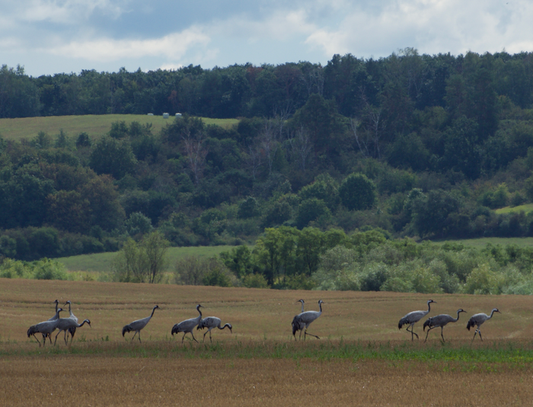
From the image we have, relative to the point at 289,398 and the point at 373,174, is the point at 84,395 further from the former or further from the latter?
the point at 373,174

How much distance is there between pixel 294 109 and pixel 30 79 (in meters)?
64.9

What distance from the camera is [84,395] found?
54.4 feet

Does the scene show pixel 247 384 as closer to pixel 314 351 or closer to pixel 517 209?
pixel 314 351

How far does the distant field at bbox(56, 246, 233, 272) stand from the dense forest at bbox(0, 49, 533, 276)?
5.28m

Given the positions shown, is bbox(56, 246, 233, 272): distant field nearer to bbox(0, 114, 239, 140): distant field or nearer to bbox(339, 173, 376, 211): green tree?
bbox(339, 173, 376, 211): green tree

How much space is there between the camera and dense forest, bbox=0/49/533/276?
11062 centimetres

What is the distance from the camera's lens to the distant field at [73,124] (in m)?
148

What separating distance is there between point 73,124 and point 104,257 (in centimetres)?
6476

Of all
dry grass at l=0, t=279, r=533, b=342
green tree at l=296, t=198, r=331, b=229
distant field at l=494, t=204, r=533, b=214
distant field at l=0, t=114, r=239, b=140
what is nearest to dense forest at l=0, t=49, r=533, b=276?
green tree at l=296, t=198, r=331, b=229

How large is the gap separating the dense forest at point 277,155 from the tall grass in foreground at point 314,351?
72069mm

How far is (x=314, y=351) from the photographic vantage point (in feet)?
75.8

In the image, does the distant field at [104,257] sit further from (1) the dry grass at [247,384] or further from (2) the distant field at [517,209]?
(1) the dry grass at [247,384]

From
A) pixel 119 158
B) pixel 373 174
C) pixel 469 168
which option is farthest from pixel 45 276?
pixel 469 168

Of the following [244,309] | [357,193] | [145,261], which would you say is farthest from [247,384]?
[357,193]
